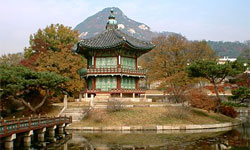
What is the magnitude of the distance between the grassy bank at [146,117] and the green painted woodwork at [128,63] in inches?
388

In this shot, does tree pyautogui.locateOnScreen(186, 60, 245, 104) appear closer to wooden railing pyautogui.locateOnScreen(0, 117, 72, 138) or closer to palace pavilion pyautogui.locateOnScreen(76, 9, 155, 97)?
palace pavilion pyautogui.locateOnScreen(76, 9, 155, 97)

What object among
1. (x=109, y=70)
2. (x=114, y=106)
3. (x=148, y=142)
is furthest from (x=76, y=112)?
(x=148, y=142)

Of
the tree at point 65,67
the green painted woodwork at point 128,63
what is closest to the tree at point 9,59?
the tree at point 65,67

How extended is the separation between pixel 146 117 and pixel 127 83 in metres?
11.6

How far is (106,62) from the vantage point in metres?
43.4

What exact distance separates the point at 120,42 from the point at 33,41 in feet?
70.4

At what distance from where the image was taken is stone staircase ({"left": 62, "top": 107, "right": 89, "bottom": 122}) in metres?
33.0

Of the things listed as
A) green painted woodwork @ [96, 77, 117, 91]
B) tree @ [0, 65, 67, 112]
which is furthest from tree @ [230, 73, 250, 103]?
tree @ [0, 65, 67, 112]

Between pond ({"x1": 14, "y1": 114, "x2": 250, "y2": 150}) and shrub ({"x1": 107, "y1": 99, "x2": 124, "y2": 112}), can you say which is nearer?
pond ({"x1": 14, "y1": 114, "x2": 250, "y2": 150})

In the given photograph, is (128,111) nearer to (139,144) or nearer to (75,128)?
(75,128)

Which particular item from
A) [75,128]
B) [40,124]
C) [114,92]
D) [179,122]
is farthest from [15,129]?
[114,92]

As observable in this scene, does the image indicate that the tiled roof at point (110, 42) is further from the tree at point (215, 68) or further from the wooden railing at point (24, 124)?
the wooden railing at point (24, 124)

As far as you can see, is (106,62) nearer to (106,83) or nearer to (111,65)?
(111,65)

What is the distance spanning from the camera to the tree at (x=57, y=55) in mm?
43656
